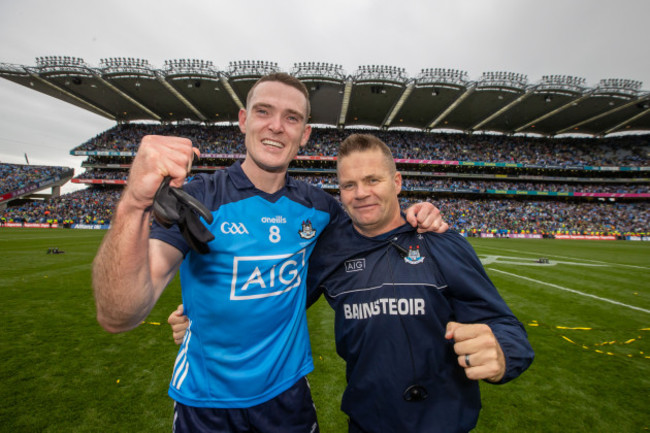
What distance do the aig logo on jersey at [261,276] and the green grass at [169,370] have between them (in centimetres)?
211

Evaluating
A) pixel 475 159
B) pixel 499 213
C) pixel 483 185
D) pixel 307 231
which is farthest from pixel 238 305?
pixel 483 185

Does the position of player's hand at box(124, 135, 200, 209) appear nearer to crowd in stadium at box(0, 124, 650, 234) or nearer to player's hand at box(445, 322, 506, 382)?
player's hand at box(445, 322, 506, 382)

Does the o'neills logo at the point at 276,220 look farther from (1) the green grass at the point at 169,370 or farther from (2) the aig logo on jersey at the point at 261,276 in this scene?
(1) the green grass at the point at 169,370

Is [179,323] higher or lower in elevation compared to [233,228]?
lower

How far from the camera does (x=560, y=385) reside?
145 inches

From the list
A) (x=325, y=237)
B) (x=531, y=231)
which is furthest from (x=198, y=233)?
(x=531, y=231)

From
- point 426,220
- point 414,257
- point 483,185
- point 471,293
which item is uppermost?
point 483,185

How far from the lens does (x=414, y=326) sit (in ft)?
5.94

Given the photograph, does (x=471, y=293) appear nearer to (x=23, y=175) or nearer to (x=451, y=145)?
(x=451, y=145)

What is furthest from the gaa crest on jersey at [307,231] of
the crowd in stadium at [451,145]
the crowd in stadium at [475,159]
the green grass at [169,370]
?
the crowd in stadium at [451,145]

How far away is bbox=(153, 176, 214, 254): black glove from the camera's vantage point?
1.20 metres

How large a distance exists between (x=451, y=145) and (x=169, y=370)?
163ft

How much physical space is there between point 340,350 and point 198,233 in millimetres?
1486

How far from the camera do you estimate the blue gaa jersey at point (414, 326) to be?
5.67ft
